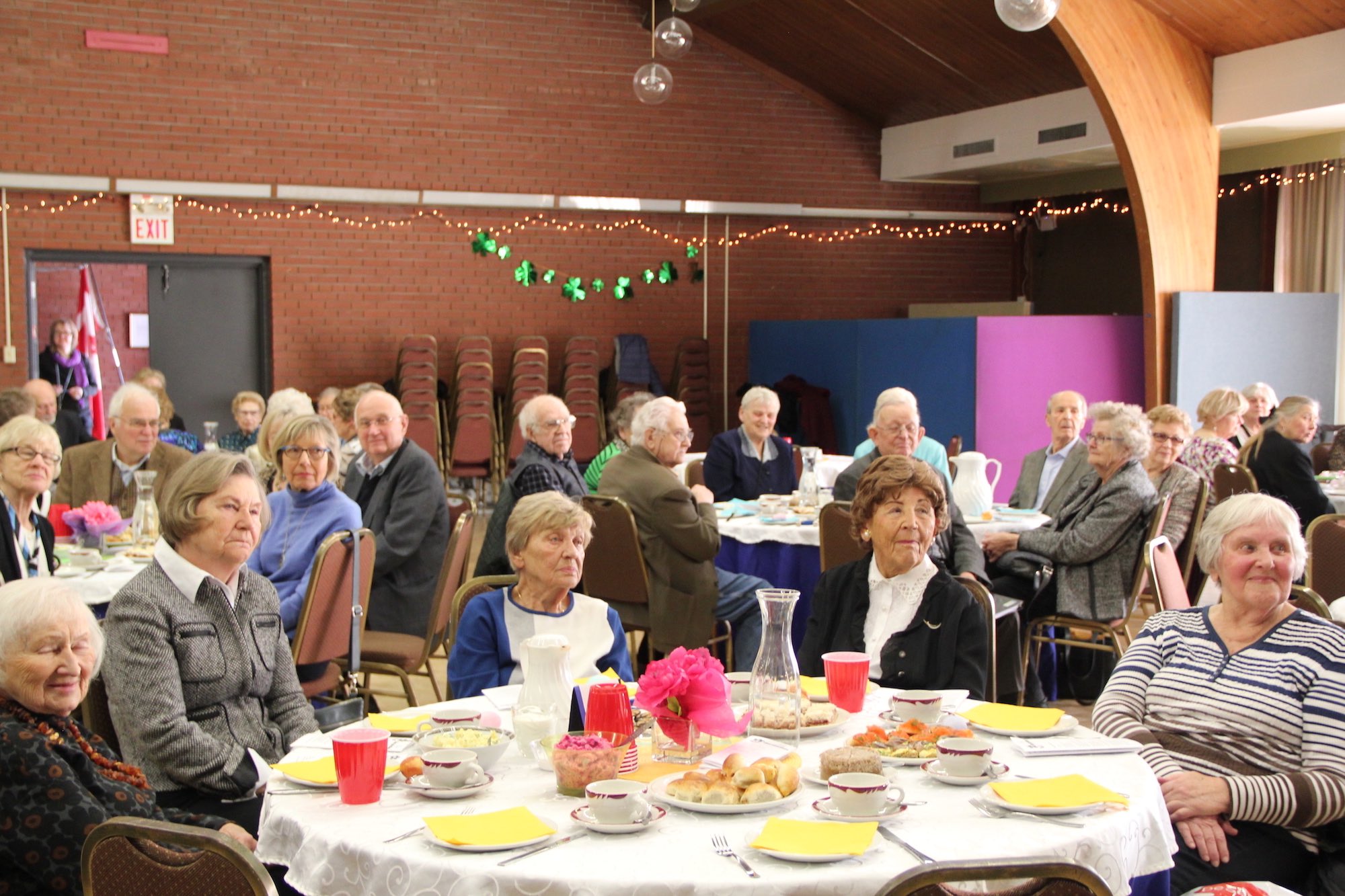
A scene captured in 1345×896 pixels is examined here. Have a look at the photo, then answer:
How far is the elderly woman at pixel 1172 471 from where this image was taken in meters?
5.60

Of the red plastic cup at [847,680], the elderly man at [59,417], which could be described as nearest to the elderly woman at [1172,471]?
the red plastic cup at [847,680]

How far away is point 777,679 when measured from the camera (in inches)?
100.0

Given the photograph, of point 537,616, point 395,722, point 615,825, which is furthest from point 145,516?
point 615,825

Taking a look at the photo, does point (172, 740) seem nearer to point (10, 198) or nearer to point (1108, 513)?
point (1108, 513)

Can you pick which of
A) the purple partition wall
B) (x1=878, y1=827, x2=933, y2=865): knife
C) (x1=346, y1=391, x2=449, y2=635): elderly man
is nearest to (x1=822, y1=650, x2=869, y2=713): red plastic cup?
(x1=878, y1=827, x2=933, y2=865): knife

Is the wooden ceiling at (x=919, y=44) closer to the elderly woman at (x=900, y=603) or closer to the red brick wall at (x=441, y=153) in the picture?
the red brick wall at (x=441, y=153)

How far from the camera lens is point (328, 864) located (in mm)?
2059

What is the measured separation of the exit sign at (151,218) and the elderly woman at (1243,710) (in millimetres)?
10135

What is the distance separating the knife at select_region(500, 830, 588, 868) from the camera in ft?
6.41

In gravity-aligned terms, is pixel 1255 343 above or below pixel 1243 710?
above

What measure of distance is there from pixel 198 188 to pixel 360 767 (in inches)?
402

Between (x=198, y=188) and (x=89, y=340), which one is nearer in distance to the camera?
(x=89, y=340)

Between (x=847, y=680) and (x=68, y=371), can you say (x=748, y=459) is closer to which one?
(x=847, y=680)

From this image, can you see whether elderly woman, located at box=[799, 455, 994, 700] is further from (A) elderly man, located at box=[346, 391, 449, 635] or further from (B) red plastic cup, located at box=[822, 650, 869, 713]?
(A) elderly man, located at box=[346, 391, 449, 635]
